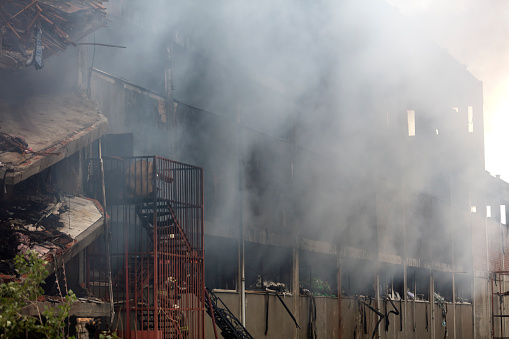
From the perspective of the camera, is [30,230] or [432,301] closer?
[30,230]

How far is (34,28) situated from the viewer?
284 inches

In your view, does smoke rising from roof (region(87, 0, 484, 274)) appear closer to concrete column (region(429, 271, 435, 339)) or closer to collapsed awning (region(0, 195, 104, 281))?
concrete column (region(429, 271, 435, 339))

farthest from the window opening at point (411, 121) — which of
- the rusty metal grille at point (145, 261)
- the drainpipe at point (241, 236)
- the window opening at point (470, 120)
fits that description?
the rusty metal grille at point (145, 261)

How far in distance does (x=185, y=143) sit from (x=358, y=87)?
26.5 ft

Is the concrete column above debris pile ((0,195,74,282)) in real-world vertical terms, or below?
below

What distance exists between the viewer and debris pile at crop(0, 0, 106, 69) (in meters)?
6.96

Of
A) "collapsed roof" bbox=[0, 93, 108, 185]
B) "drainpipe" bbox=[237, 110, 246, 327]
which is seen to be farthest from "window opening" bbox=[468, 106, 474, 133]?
"collapsed roof" bbox=[0, 93, 108, 185]

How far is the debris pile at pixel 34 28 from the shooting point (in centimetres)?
696

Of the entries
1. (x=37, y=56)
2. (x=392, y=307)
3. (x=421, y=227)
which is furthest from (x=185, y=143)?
(x=421, y=227)

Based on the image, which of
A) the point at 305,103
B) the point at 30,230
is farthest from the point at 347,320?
the point at 30,230

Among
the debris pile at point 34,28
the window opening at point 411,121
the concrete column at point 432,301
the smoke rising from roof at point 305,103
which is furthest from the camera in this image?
the concrete column at point 432,301

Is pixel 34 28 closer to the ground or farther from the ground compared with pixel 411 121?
closer to the ground

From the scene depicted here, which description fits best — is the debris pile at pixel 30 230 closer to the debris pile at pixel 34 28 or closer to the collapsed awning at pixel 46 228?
the collapsed awning at pixel 46 228

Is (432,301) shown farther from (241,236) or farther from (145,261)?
(145,261)
